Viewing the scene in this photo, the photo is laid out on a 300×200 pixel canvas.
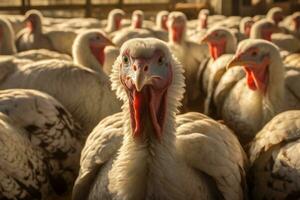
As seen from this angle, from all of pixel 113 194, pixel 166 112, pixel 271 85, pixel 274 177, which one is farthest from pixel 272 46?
pixel 113 194

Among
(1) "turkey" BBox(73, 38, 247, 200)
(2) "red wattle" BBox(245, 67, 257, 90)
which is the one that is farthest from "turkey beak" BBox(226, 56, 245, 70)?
(1) "turkey" BBox(73, 38, 247, 200)

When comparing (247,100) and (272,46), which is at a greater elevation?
(272,46)

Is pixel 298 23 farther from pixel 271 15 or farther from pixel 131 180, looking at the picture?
pixel 131 180

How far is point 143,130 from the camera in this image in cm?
290

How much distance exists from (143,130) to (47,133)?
1243 millimetres

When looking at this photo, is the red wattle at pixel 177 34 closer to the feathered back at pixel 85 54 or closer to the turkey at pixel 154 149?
the feathered back at pixel 85 54

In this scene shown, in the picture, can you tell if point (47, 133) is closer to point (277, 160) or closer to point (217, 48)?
point (277, 160)

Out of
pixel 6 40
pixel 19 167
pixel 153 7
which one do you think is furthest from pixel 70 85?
pixel 153 7

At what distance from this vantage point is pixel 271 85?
16.1 ft

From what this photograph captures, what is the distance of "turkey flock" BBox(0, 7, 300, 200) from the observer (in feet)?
9.43

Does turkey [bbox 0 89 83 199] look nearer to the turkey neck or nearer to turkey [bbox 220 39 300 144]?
the turkey neck

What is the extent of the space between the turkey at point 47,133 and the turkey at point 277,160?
142 centimetres

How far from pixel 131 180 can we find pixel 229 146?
0.84 meters

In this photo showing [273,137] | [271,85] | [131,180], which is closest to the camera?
[131,180]
